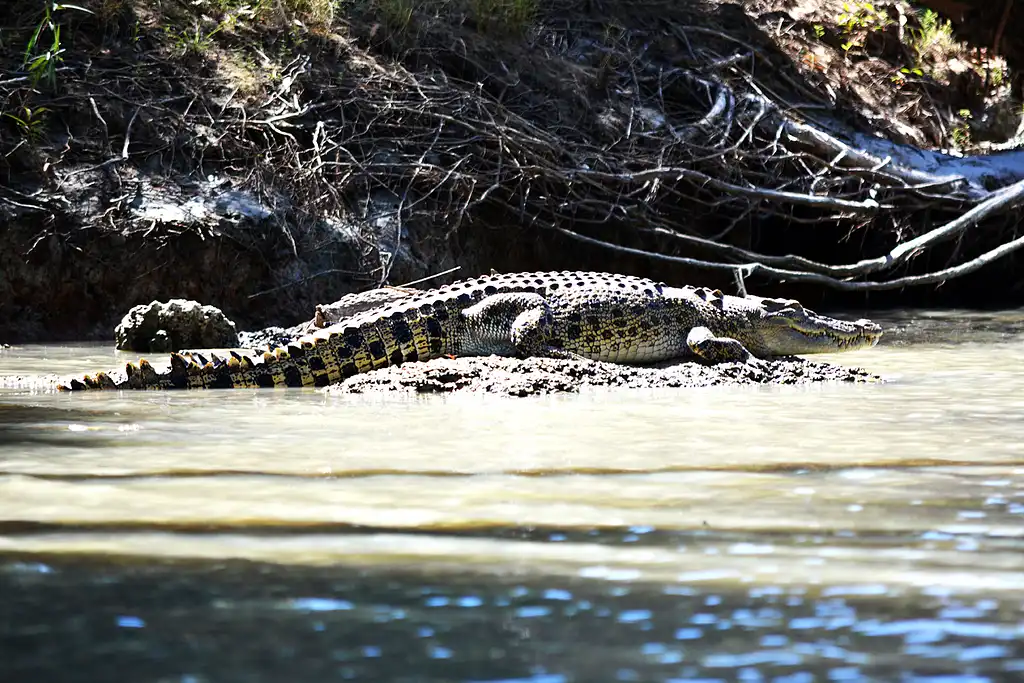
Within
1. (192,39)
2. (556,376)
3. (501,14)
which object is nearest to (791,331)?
(556,376)

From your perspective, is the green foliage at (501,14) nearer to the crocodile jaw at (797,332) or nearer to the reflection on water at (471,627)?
the crocodile jaw at (797,332)

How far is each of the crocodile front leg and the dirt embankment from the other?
2.76 meters

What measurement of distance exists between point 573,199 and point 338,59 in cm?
262

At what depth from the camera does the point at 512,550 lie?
2.47 metres

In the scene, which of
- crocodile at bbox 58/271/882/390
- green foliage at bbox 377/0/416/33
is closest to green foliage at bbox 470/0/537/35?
green foliage at bbox 377/0/416/33

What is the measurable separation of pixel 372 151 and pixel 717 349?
4719 millimetres

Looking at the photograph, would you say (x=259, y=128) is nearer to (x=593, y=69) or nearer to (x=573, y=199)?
(x=573, y=199)

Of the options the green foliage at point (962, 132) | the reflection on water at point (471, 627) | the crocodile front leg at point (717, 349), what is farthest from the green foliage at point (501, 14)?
the reflection on water at point (471, 627)

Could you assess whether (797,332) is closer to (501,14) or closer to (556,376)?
(556,376)

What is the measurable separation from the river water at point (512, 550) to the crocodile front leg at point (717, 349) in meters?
2.13

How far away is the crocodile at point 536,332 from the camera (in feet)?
20.6

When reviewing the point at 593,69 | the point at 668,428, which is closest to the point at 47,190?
the point at 593,69

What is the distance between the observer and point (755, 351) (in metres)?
7.27

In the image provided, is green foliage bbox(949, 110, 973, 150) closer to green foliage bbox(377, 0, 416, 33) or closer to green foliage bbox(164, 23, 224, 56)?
green foliage bbox(377, 0, 416, 33)
